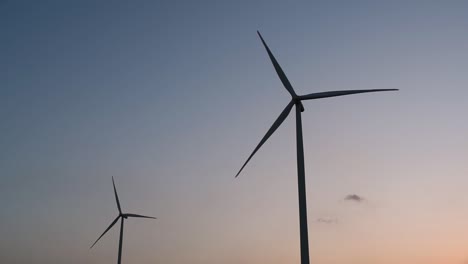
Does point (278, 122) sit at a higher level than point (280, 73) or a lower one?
lower

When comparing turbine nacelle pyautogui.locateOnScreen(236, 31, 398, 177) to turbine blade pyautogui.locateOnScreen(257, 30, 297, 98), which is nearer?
turbine nacelle pyautogui.locateOnScreen(236, 31, 398, 177)

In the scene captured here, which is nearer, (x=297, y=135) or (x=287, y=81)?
(x=297, y=135)

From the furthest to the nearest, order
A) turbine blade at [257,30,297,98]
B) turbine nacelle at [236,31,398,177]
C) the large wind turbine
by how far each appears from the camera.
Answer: turbine blade at [257,30,297,98]
turbine nacelle at [236,31,398,177]
the large wind turbine

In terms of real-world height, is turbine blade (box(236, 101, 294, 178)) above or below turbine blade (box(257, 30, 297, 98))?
below

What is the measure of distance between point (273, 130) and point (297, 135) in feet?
24.3

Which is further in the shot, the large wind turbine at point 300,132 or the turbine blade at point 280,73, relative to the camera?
the turbine blade at point 280,73

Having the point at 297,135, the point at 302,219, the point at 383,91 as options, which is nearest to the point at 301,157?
the point at 297,135

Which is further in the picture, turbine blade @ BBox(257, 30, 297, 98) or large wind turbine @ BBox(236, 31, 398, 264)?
turbine blade @ BBox(257, 30, 297, 98)

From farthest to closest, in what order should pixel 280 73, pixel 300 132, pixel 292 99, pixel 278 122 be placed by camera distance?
pixel 280 73, pixel 278 122, pixel 292 99, pixel 300 132

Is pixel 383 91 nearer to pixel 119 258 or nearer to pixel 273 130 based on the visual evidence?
pixel 273 130

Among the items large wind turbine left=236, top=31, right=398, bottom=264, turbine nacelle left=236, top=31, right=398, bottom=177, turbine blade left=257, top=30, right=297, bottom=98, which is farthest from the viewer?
turbine blade left=257, top=30, right=297, bottom=98

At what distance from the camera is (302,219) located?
44875mm

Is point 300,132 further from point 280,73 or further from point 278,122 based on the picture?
point 280,73

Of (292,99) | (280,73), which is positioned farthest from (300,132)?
(280,73)
